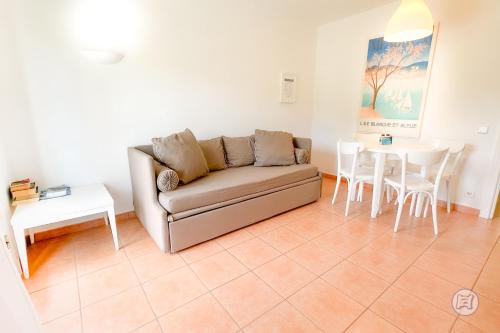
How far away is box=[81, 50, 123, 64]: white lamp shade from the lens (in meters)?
2.20

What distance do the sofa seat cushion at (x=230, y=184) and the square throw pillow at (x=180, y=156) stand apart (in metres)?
0.11

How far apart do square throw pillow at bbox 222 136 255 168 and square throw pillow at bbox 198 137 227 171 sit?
99 mm

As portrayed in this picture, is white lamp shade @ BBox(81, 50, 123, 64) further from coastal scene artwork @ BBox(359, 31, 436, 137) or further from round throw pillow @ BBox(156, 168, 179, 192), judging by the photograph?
coastal scene artwork @ BBox(359, 31, 436, 137)

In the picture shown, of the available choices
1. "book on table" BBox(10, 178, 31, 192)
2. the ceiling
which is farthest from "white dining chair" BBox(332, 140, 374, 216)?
"book on table" BBox(10, 178, 31, 192)

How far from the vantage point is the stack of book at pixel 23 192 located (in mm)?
1979

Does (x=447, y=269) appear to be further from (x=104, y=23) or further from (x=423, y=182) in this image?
(x=104, y=23)

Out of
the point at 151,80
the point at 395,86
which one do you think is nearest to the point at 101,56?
the point at 151,80

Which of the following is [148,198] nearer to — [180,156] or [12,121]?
[180,156]

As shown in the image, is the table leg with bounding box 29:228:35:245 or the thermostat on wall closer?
the table leg with bounding box 29:228:35:245

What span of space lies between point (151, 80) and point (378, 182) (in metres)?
2.66

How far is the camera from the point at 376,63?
3.40 meters

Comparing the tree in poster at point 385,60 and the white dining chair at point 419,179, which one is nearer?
the white dining chair at point 419,179

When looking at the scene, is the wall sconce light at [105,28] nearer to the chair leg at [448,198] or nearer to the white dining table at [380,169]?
the white dining table at [380,169]

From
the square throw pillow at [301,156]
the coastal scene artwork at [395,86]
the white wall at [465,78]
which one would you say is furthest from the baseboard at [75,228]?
the white wall at [465,78]
